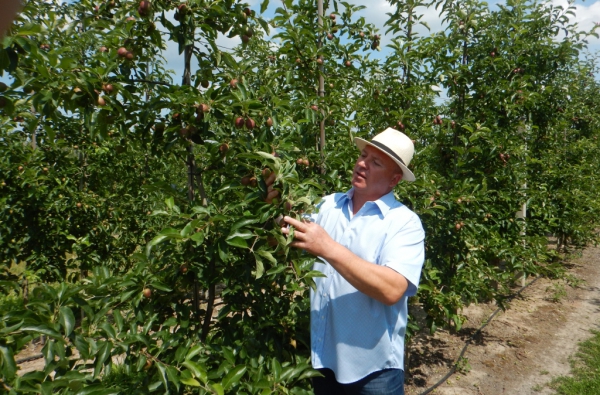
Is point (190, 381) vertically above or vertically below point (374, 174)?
below

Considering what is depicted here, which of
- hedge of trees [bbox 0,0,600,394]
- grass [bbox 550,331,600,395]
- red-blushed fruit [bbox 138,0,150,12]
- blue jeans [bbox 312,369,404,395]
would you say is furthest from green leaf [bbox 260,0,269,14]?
grass [bbox 550,331,600,395]

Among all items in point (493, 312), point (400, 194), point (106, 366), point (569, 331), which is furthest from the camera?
point (493, 312)

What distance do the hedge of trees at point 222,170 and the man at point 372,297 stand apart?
0.15m

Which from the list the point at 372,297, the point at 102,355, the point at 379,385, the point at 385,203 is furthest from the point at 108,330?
the point at 385,203

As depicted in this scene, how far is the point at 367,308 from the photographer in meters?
2.02

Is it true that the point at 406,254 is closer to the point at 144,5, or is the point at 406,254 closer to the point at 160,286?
the point at 160,286

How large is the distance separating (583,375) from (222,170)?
161 inches

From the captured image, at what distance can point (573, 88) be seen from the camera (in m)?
6.95

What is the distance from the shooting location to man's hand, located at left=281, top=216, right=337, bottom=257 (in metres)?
1.68

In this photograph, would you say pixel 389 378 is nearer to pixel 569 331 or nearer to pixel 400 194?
pixel 400 194

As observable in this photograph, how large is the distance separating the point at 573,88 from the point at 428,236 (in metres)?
4.80

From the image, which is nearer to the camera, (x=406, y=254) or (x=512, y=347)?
(x=406, y=254)

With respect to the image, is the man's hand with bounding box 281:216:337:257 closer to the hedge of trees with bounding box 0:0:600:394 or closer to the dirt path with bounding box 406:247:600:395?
the hedge of trees with bounding box 0:0:600:394

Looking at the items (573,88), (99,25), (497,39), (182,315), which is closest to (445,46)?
(497,39)
